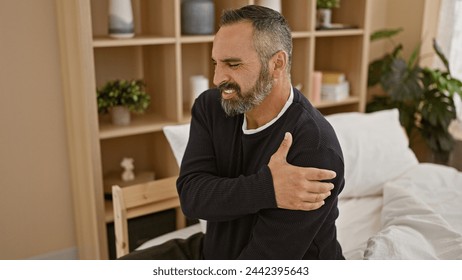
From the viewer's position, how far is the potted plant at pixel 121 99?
57.0 inches

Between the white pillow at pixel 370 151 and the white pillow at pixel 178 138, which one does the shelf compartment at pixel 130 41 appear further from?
the white pillow at pixel 370 151

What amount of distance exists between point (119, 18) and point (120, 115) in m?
0.30

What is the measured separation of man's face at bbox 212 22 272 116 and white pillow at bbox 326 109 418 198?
24.6 inches

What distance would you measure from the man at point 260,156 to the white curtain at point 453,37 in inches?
35.4

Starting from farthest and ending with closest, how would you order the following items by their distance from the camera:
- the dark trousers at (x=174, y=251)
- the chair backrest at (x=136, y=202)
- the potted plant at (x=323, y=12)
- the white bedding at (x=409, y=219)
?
the potted plant at (x=323, y=12), the chair backrest at (x=136, y=202), the dark trousers at (x=174, y=251), the white bedding at (x=409, y=219)

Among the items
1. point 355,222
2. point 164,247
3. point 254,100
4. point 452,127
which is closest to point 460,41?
point 452,127

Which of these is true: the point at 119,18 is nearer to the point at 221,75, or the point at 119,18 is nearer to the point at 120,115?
the point at 120,115

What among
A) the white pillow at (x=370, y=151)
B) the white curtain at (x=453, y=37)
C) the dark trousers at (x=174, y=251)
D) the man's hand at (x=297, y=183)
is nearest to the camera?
the man's hand at (x=297, y=183)

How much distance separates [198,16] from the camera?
1.45m

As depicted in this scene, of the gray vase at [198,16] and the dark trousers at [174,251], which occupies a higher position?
the gray vase at [198,16]

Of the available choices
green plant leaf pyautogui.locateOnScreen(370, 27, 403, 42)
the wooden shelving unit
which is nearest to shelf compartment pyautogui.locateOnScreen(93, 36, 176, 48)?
the wooden shelving unit

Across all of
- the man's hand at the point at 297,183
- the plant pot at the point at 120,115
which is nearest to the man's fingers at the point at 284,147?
the man's hand at the point at 297,183

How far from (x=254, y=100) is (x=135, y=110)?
2.42ft
